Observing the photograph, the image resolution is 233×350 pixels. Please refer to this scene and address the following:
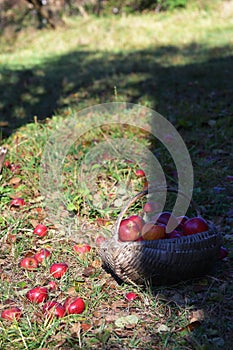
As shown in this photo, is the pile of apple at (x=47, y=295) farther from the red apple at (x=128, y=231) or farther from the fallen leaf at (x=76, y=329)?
the red apple at (x=128, y=231)

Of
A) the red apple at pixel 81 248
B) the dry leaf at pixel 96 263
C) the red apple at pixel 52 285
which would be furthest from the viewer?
the red apple at pixel 81 248

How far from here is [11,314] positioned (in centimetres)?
249

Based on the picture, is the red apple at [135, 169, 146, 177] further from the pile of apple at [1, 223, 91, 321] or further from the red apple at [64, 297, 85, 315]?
the red apple at [64, 297, 85, 315]

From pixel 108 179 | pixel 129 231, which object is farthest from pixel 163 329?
pixel 108 179

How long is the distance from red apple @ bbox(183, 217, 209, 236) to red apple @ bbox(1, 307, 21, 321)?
0.98m

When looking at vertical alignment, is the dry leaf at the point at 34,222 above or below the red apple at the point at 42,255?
below

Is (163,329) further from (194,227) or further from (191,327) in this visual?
(194,227)

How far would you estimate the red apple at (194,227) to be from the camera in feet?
Result: 9.02

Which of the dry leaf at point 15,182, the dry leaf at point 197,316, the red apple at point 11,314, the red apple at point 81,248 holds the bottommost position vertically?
the dry leaf at point 15,182

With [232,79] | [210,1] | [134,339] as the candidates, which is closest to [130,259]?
[134,339]

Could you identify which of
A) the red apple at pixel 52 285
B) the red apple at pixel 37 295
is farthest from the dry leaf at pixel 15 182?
the red apple at pixel 37 295

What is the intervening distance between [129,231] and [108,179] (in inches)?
55.3

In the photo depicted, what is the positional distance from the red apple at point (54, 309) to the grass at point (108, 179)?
0.03 meters

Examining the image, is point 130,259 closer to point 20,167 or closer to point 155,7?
point 20,167
